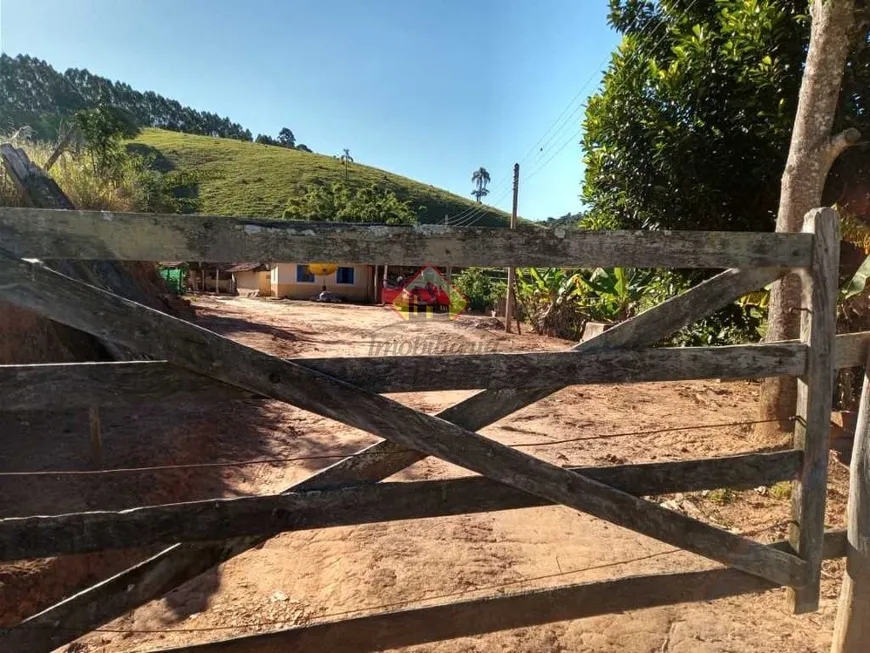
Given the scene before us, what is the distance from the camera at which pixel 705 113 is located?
283 inches

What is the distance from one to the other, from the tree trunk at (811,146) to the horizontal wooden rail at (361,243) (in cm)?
335

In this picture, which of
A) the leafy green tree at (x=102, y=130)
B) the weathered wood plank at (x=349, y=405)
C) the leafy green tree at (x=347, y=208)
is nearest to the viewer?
the weathered wood plank at (x=349, y=405)

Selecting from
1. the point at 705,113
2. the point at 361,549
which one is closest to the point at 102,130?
the point at 705,113

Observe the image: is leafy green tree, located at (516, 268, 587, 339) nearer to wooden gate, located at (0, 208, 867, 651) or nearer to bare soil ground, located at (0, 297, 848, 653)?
bare soil ground, located at (0, 297, 848, 653)

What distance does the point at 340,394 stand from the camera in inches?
64.2

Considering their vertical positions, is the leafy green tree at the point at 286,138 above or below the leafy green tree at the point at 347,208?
above

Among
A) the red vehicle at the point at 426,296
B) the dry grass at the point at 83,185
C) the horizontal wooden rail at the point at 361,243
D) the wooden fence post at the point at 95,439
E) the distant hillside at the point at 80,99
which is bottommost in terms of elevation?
the wooden fence post at the point at 95,439

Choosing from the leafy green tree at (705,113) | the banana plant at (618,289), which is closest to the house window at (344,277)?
A: the banana plant at (618,289)

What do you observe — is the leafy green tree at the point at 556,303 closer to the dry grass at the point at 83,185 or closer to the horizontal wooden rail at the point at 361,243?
the dry grass at the point at 83,185

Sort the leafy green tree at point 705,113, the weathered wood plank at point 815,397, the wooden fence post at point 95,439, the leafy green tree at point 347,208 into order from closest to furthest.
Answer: the weathered wood plank at point 815,397 < the wooden fence post at point 95,439 < the leafy green tree at point 705,113 < the leafy green tree at point 347,208

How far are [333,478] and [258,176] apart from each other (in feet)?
212

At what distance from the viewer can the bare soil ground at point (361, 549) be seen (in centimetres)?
271

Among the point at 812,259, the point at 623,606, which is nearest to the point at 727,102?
the point at 812,259

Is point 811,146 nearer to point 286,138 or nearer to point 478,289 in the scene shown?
point 478,289
